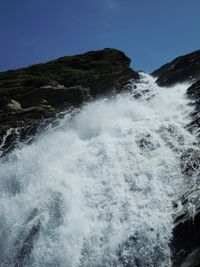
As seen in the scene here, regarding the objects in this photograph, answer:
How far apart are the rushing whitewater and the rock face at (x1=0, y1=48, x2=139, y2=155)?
19.1 ft

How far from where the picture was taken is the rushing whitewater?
20750 millimetres

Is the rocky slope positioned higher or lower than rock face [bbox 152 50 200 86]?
lower

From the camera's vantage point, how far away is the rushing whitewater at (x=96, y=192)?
817 inches

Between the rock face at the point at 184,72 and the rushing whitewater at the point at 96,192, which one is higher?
the rock face at the point at 184,72

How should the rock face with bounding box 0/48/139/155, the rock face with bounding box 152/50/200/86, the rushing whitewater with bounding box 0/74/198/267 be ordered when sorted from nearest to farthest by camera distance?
the rushing whitewater with bounding box 0/74/198/267 → the rock face with bounding box 0/48/139/155 → the rock face with bounding box 152/50/200/86

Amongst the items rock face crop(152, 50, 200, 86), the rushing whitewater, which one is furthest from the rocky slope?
rock face crop(152, 50, 200, 86)

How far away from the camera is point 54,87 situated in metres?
45.6

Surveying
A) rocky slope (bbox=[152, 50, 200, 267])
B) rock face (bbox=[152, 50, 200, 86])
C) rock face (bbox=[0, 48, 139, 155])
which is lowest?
rocky slope (bbox=[152, 50, 200, 267])

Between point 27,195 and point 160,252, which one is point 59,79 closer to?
point 27,195

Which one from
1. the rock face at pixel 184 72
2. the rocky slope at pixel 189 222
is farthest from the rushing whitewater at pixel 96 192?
the rock face at pixel 184 72

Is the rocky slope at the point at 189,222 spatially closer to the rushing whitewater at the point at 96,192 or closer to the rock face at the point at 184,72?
the rushing whitewater at the point at 96,192

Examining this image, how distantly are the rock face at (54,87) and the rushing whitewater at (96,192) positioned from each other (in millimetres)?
5811

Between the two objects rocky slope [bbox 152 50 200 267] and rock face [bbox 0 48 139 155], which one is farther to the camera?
rock face [bbox 0 48 139 155]

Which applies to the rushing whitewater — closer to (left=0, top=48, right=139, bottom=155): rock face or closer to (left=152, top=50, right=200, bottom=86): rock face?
(left=0, top=48, right=139, bottom=155): rock face
